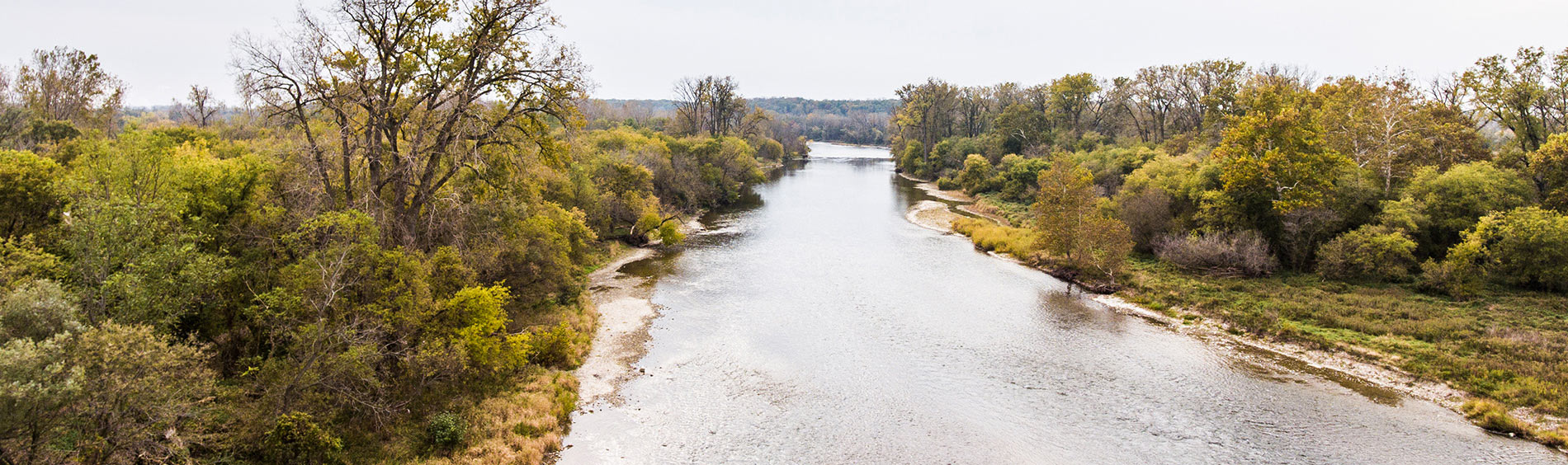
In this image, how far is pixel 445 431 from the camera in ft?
52.8

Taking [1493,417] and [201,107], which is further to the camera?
[201,107]

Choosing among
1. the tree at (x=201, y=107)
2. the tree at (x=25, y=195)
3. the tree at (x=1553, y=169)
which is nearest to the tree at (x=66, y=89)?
the tree at (x=201, y=107)

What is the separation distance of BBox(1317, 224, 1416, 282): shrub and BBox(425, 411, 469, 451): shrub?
33488 mm

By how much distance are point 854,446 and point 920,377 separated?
4.98 meters

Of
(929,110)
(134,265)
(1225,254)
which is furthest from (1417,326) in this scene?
(929,110)

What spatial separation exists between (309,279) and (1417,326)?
32638mm

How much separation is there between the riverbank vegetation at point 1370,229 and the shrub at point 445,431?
83.7 ft

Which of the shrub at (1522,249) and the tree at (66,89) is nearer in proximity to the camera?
the shrub at (1522,249)

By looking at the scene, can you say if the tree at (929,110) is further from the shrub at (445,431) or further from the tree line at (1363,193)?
the shrub at (445,431)

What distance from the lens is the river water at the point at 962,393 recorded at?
16.7 meters

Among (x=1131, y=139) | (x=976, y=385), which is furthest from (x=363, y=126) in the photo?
(x=1131, y=139)

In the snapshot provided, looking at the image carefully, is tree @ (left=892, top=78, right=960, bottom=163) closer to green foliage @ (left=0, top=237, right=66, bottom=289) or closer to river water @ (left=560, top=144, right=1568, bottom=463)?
river water @ (left=560, top=144, right=1568, bottom=463)

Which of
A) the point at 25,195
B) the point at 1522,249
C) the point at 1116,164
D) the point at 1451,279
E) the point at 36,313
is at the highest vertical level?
the point at 25,195

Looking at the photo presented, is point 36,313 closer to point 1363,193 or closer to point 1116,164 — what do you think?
point 1363,193
